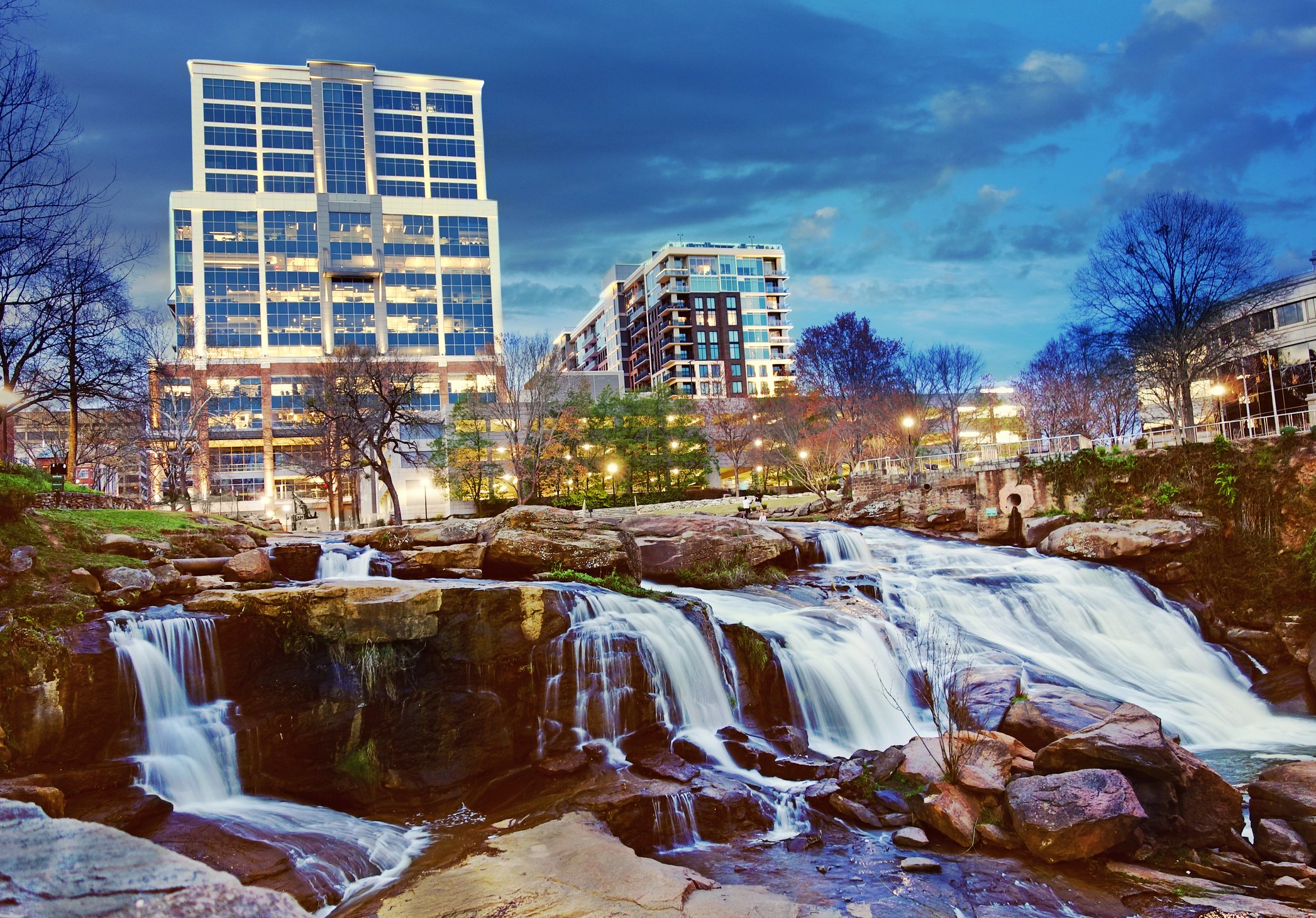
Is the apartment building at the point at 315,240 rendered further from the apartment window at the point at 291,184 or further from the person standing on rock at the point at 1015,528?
the person standing on rock at the point at 1015,528

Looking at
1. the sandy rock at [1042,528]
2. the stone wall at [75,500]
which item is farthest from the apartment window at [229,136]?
the sandy rock at [1042,528]

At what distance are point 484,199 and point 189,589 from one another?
87366mm

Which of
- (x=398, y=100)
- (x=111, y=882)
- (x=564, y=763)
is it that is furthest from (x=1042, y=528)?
(x=398, y=100)

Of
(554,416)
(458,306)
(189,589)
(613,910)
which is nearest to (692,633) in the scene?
(613,910)

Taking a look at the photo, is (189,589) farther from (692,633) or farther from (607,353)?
(607,353)

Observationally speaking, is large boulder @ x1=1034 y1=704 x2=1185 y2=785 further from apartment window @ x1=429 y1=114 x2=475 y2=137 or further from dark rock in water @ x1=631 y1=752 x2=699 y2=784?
apartment window @ x1=429 y1=114 x2=475 y2=137

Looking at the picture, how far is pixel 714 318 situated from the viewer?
13000 centimetres

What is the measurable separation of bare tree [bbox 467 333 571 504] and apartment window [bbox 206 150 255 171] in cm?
5301

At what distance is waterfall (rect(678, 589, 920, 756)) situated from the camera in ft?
51.0

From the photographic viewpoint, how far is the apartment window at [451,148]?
3725 inches

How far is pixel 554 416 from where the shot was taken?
54219mm

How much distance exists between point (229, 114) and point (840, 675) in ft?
326

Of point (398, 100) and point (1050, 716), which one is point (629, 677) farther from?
point (398, 100)

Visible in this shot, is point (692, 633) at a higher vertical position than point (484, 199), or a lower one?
lower
